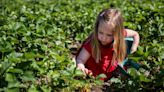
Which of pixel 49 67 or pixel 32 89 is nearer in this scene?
pixel 32 89

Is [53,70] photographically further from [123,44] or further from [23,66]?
[123,44]

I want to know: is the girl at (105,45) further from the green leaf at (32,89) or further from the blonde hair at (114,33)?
the green leaf at (32,89)

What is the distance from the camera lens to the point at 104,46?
419 centimetres

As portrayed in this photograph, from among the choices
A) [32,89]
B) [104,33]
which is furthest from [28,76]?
[104,33]

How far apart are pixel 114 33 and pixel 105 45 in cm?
29

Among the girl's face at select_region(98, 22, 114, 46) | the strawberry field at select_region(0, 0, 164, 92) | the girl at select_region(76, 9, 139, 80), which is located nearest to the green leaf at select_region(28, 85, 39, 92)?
the strawberry field at select_region(0, 0, 164, 92)

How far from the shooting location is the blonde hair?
388 centimetres

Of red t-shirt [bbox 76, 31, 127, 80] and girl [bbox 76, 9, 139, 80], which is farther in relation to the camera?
red t-shirt [bbox 76, 31, 127, 80]

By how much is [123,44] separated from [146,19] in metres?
1.54

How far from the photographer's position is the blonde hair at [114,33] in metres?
3.88

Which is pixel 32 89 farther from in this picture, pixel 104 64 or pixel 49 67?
pixel 104 64

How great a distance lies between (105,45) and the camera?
13.7ft

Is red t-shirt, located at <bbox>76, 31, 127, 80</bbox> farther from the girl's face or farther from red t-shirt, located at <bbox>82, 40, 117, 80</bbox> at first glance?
the girl's face

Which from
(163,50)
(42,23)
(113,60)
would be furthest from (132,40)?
(163,50)
